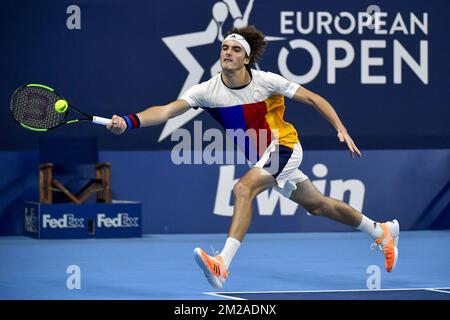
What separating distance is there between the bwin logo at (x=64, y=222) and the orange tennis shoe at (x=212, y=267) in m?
4.67

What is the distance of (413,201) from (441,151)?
66 cm

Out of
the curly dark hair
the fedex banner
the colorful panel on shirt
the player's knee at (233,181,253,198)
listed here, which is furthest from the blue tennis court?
the curly dark hair

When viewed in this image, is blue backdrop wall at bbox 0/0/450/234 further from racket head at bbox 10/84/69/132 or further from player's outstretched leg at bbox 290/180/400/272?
racket head at bbox 10/84/69/132

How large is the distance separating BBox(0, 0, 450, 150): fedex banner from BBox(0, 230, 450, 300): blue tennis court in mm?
1268

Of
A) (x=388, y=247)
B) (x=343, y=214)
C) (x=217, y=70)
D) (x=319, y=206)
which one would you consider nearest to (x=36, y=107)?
(x=319, y=206)

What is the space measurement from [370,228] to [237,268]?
1.30m

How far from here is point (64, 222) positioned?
38.1 ft

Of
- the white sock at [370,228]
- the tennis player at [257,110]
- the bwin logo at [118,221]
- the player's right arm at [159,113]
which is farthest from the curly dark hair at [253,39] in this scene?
the bwin logo at [118,221]

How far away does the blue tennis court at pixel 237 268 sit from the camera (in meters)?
7.53

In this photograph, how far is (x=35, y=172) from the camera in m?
12.2

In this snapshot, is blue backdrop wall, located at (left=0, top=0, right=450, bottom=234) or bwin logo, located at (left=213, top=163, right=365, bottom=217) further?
bwin logo, located at (left=213, top=163, right=365, bottom=217)

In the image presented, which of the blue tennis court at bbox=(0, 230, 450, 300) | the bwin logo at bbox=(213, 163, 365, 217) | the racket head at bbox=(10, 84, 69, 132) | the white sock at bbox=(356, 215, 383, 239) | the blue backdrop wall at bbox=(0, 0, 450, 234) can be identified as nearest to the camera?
the blue tennis court at bbox=(0, 230, 450, 300)

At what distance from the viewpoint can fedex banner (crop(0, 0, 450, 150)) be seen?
12.2m
